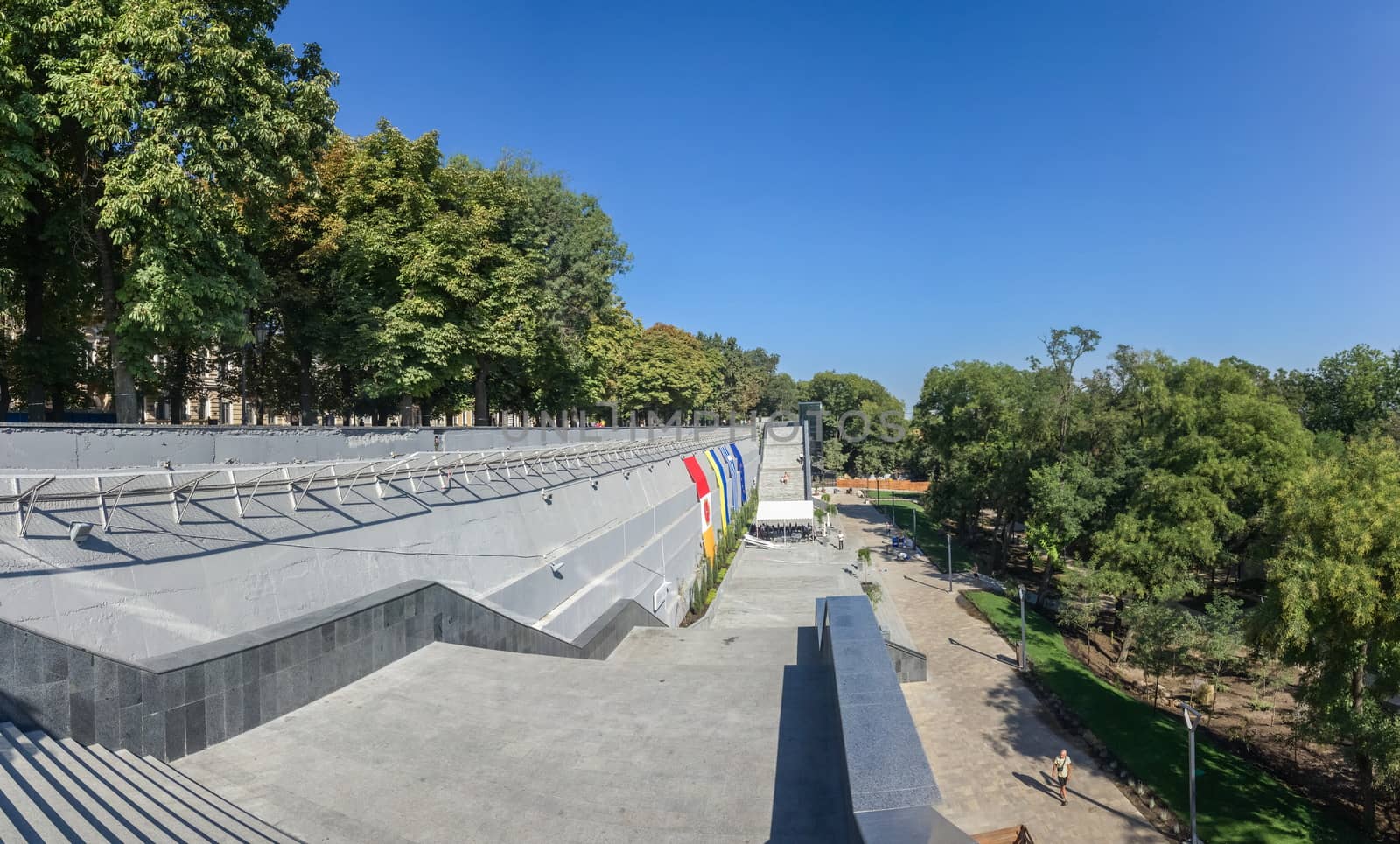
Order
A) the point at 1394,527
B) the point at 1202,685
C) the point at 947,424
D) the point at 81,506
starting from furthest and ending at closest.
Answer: the point at 947,424
the point at 1202,685
the point at 1394,527
the point at 81,506

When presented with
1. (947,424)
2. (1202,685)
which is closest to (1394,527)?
(1202,685)

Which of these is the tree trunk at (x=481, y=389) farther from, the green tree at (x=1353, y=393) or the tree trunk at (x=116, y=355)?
the green tree at (x=1353, y=393)

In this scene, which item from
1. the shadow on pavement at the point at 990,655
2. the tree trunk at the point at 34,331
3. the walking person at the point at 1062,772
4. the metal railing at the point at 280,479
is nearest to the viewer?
the metal railing at the point at 280,479

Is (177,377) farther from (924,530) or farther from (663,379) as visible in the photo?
(924,530)

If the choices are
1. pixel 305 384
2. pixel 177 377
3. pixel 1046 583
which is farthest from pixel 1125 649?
pixel 177 377

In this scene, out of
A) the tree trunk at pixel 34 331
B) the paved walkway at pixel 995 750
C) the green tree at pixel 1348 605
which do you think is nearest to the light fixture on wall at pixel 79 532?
the paved walkway at pixel 995 750

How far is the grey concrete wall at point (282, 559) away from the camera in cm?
644

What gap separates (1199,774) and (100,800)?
69.7 feet

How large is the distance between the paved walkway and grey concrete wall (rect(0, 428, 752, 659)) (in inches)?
359

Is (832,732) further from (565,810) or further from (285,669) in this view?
(285,669)

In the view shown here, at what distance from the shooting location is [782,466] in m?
72.6

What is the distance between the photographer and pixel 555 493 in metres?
16.1

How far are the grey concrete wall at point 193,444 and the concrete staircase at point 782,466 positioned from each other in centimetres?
4123

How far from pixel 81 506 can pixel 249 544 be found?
1726mm
